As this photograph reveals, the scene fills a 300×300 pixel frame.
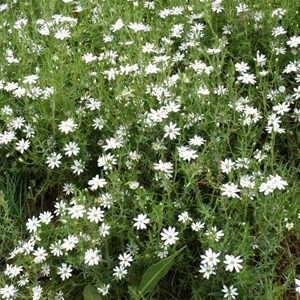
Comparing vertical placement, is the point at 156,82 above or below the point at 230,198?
above

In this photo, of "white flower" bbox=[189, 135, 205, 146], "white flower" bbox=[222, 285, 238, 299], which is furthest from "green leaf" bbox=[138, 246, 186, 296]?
"white flower" bbox=[189, 135, 205, 146]

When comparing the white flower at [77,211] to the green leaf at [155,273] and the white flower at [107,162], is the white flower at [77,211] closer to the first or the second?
the white flower at [107,162]

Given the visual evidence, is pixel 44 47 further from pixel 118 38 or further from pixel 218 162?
pixel 218 162

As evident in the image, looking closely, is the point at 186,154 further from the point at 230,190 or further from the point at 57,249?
the point at 57,249

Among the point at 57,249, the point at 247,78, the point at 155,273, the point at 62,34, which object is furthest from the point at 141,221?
the point at 62,34

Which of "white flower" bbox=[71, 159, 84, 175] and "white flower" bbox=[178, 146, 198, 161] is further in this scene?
"white flower" bbox=[71, 159, 84, 175]

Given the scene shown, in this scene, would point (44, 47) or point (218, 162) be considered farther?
point (44, 47)

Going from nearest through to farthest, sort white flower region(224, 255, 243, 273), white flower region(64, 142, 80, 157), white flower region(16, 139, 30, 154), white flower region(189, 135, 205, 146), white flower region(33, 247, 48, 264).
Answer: white flower region(224, 255, 243, 273) → white flower region(33, 247, 48, 264) → white flower region(189, 135, 205, 146) → white flower region(64, 142, 80, 157) → white flower region(16, 139, 30, 154)

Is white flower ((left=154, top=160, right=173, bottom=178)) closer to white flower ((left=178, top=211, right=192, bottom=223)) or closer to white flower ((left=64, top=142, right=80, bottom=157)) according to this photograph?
white flower ((left=178, top=211, right=192, bottom=223))

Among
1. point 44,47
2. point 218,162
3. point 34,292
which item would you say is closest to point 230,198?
point 218,162
